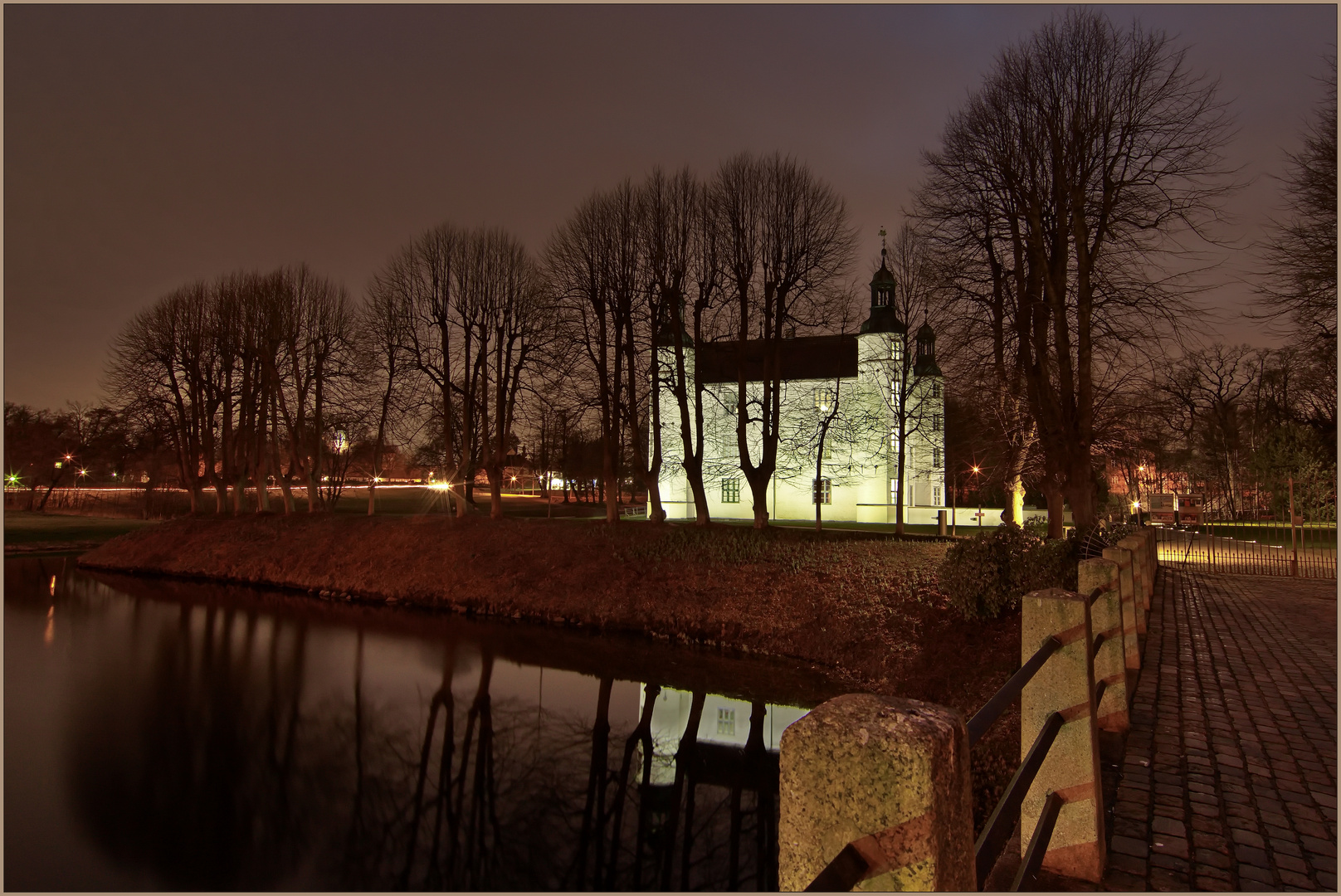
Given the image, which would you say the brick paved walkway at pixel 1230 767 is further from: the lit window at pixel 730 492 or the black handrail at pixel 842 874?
the lit window at pixel 730 492

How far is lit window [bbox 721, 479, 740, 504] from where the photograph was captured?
45.4 m

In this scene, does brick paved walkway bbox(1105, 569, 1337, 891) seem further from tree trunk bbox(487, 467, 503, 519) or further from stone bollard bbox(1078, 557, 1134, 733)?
tree trunk bbox(487, 467, 503, 519)

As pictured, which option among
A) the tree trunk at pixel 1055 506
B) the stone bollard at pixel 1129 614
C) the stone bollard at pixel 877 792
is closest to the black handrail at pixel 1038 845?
the stone bollard at pixel 877 792

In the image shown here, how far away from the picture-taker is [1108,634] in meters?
4.96

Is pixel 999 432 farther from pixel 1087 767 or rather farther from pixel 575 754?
pixel 1087 767

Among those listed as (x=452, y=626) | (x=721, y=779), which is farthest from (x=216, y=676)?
(x=721, y=779)

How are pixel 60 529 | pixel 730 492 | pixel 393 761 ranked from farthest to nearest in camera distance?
pixel 730 492 < pixel 60 529 < pixel 393 761

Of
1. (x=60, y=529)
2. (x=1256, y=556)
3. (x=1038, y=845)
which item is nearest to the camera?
(x=1038, y=845)

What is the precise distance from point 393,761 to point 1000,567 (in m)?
9.85

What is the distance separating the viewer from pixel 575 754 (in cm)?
1119

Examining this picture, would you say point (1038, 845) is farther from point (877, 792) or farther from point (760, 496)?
point (760, 496)

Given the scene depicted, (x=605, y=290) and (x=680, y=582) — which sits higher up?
(x=605, y=290)

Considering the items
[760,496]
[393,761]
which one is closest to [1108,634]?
[393,761]

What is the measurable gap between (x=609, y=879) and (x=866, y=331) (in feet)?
119
